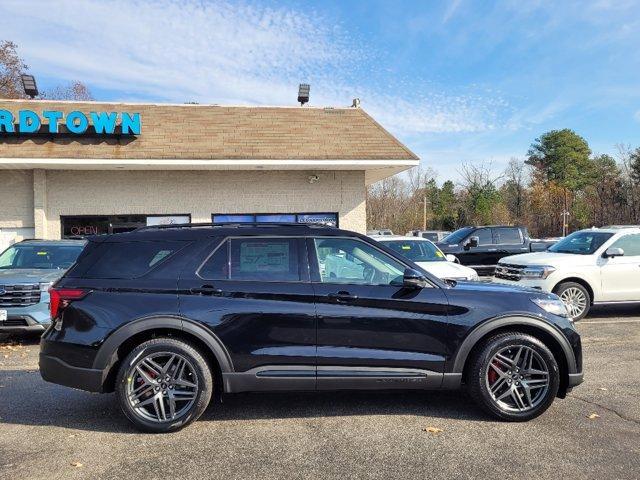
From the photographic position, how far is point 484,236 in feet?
56.5

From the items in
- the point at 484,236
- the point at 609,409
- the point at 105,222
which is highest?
the point at 105,222

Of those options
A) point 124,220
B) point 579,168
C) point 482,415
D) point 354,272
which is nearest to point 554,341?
point 482,415

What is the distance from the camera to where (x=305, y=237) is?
4703 mm

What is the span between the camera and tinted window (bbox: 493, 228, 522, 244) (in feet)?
56.4

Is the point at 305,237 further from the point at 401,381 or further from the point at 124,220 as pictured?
the point at 124,220

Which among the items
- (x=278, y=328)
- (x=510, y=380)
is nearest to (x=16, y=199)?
(x=278, y=328)

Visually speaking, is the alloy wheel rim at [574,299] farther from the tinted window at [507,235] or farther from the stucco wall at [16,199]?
the stucco wall at [16,199]

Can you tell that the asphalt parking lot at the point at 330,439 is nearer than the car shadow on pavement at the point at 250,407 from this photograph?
Yes

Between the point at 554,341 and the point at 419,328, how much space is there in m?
1.27

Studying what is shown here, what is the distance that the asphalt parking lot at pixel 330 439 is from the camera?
365 cm

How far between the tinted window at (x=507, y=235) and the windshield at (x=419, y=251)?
6.62m

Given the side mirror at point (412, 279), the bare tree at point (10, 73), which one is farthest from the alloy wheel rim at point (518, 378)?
the bare tree at point (10, 73)

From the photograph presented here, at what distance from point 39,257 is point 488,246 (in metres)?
13.1

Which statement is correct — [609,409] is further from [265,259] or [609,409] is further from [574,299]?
[574,299]
